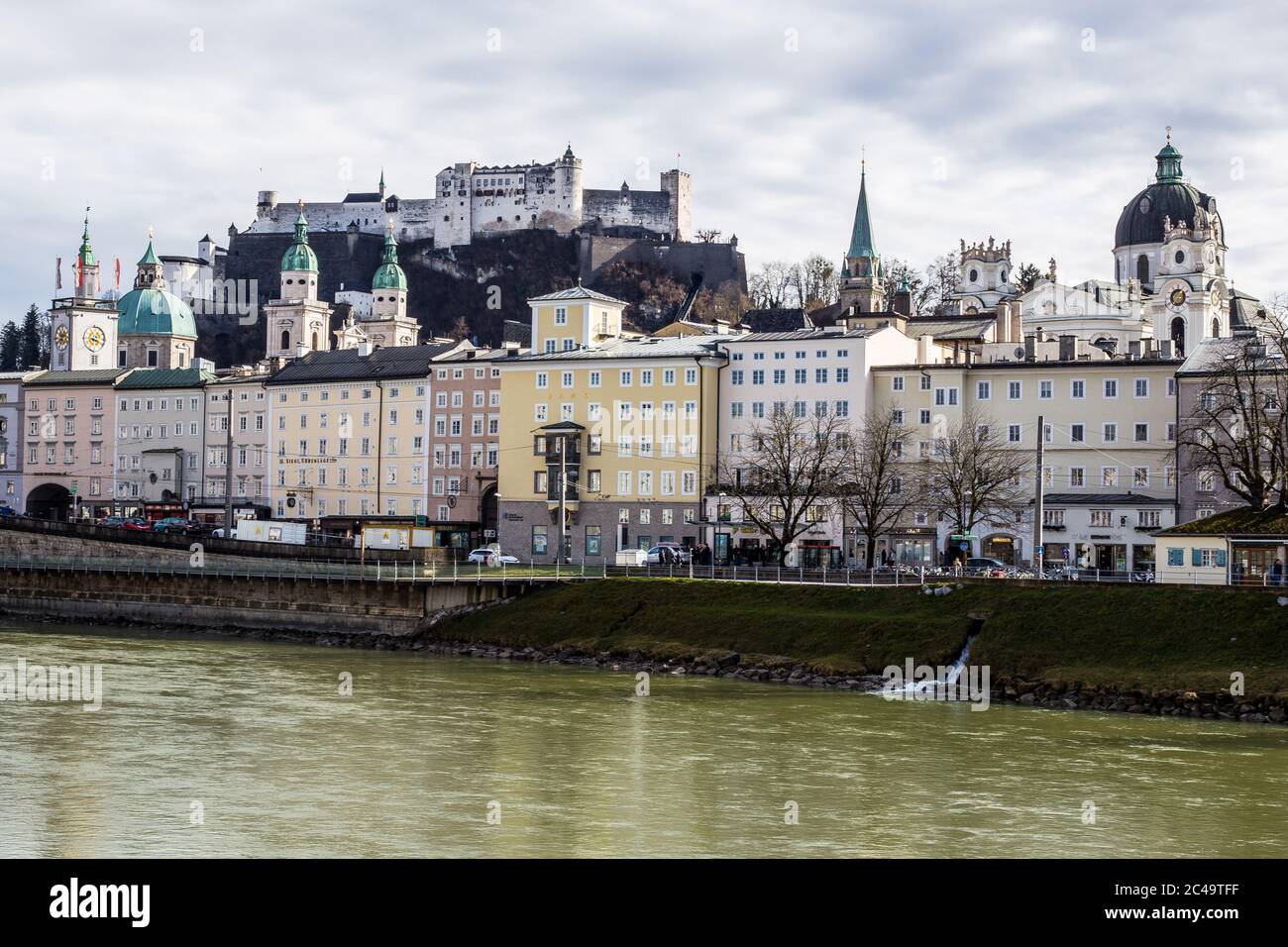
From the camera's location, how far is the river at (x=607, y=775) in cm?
2336

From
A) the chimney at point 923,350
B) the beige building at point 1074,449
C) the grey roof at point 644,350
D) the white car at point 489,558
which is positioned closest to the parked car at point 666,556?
the white car at point 489,558

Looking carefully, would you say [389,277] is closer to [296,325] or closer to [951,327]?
[296,325]

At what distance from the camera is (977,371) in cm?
6925

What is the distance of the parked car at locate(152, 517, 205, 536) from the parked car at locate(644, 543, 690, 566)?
998 inches

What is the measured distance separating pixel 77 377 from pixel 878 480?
2318 inches

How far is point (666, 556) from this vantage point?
63969 millimetres

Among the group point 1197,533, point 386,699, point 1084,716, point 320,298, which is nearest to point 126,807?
point 386,699

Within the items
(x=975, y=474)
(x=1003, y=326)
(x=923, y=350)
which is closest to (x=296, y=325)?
(x=1003, y=326)

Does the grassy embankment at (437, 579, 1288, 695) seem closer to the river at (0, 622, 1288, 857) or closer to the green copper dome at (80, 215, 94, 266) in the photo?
the river at (0, 622, 1288, 857)

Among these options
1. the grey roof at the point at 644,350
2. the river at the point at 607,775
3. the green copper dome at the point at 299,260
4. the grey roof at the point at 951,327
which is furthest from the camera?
the green copper dome at the point at 299,260

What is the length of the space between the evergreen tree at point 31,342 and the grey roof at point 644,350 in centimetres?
9730

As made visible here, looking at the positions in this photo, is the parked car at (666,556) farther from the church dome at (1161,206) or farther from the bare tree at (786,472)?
the church dome at (1161,206)

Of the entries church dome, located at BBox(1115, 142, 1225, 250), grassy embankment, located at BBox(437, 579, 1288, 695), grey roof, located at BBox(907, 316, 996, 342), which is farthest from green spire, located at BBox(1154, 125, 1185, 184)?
grassy embankment, located at BBox(437, 579, 1288, 695)

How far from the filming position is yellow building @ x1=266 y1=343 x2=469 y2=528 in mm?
87438
